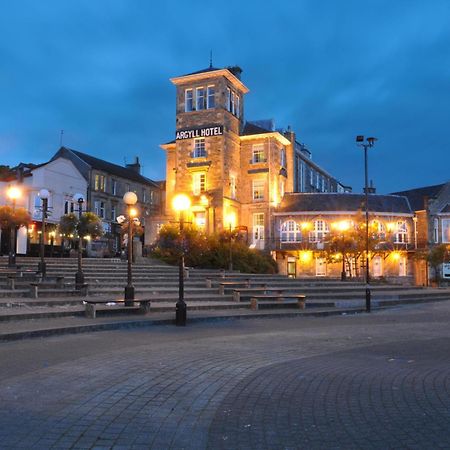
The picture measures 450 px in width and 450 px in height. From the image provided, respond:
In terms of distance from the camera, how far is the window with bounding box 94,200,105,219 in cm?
5441

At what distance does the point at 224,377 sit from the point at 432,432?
3070mm

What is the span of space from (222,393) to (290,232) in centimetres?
4423

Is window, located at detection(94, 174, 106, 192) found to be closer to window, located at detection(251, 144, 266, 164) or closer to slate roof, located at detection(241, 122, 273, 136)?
slate roof, located at detection(241, 122, 273, 136)

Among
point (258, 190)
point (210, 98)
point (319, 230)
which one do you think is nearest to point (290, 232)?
point (319, 230)

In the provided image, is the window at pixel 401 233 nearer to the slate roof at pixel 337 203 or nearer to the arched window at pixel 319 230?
the slate roof at pixel 337 203

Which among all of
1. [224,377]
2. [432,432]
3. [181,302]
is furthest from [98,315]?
[432,432]

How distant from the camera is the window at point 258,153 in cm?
5019

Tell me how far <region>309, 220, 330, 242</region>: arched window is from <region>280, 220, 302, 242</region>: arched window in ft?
4.06

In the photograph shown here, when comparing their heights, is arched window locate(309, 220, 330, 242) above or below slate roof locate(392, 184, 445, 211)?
below

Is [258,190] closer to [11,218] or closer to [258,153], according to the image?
[258,153]

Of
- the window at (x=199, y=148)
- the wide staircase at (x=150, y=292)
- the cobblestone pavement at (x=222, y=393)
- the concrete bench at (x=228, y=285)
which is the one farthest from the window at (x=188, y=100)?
the cobblestone pavement at (x=222, y=393)

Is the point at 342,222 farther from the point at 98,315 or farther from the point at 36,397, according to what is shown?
the point at 36,397

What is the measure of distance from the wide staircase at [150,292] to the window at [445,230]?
76.2 feet

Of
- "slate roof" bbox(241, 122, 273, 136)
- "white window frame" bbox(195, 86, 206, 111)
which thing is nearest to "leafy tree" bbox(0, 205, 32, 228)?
"white window frame" bbox(195, 86, 206, 111)
